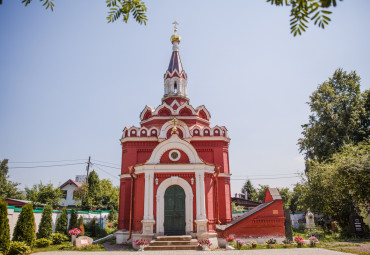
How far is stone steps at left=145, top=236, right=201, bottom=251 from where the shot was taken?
13188 millimetres

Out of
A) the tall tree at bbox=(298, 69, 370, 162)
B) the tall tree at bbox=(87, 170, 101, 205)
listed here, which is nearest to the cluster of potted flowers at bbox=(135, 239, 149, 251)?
the tall tree at bbox=(298, 69, 370, 162)

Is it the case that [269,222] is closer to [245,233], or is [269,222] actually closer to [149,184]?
[245,233]

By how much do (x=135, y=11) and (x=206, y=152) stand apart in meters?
16.1

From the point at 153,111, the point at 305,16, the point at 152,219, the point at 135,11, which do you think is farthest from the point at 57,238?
the point at 305,16

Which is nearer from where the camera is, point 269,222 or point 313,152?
point 269,222

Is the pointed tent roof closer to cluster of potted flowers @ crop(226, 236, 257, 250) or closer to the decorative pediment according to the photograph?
the decorative pediment

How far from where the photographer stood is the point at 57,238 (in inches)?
677

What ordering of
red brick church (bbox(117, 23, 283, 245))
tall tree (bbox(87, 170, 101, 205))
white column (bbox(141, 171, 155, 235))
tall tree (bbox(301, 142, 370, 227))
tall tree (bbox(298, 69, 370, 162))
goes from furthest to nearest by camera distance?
tall tree (bbox(87, 170, 101, 205)), tall tree (bbox(298, 69, 370, 162)), tall tree (bbox(301, 142, 370, 227)), red brick church (bbox(117, 23, 283, 245)), white column (bbox(141, 171, 155, 235))

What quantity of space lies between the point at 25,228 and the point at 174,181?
8.35 meters

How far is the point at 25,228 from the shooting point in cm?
1353

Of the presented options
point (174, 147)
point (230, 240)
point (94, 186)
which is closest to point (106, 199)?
point (94, 186)

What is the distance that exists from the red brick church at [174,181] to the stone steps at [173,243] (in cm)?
71

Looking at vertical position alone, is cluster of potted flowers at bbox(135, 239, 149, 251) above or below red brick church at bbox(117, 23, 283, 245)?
below

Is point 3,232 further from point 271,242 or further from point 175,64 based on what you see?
point 175,64
